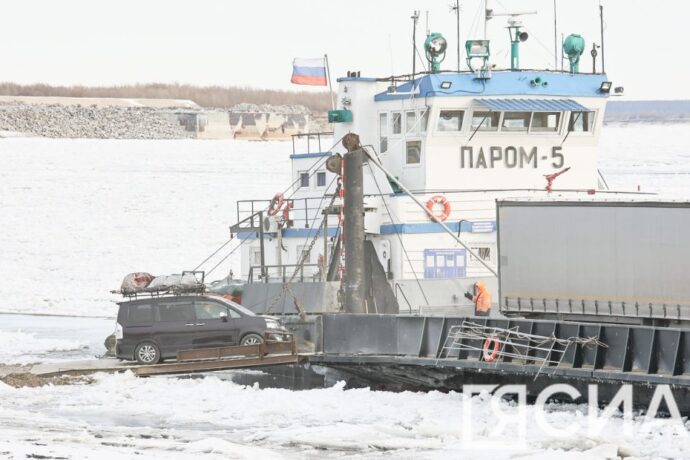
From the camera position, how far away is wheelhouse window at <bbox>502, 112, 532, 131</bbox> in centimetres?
3067

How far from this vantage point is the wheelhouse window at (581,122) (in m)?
31.4

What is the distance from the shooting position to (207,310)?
85.1 feet

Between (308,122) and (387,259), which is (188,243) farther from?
(308,122)

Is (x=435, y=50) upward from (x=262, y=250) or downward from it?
upward

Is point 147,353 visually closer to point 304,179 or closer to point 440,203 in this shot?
point 440,203

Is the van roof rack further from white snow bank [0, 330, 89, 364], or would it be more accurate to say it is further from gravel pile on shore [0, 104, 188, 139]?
gravel pile on shore [0, 104, 188, 139]

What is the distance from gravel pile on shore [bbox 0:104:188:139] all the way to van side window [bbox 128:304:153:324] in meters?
69.6

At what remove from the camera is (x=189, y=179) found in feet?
205

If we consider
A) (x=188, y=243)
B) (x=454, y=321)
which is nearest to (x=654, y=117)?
(x=188, y=243)

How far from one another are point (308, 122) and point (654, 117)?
3815 centimetres

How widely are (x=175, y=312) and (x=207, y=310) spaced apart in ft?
1.92

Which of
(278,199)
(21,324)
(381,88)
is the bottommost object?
(21,324)

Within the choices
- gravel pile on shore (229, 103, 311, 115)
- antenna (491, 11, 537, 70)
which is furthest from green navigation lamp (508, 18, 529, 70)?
gravel pile on shore (229, 103, 311, 115)

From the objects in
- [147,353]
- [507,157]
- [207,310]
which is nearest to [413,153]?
[507,157]
